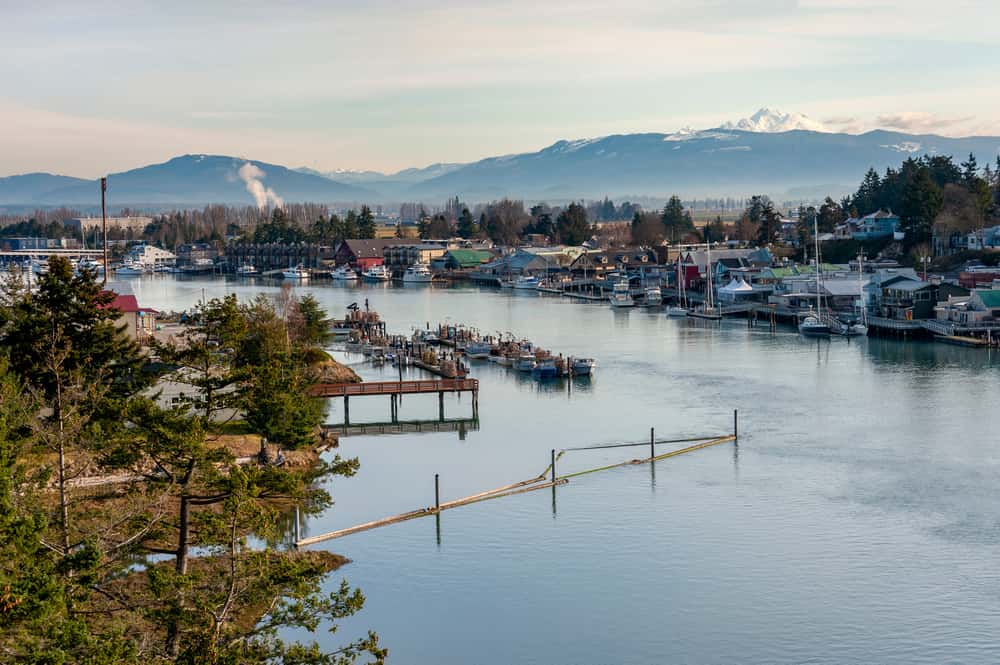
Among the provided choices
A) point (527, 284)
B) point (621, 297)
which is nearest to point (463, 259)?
point (527, 284)

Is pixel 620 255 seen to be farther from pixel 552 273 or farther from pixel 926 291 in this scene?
pixel 926 291

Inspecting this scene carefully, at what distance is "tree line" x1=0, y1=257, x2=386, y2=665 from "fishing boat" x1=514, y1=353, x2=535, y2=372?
13019 mm

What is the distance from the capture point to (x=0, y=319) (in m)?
14.9

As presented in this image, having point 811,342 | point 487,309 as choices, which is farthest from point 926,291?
point 487,309

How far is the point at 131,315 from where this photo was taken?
2266 centimetres

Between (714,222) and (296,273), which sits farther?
(714,222)

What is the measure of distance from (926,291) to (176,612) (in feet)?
107

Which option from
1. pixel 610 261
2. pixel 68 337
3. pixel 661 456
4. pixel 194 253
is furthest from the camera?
pixel 194 253

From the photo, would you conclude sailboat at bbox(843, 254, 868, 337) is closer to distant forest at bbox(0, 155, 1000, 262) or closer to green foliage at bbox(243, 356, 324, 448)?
distant forest at bbox(0, 155, 1000, 262)

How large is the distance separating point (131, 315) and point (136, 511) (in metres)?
14.0

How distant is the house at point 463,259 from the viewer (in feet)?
228

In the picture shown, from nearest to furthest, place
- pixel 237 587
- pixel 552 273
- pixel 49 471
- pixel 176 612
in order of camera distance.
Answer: pixel 176 612 → pixel 237 587 → pixel 49 471 → pixel 552 273

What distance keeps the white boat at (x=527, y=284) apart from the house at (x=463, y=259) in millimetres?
9539

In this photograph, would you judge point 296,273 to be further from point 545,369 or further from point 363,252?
point 545,369
